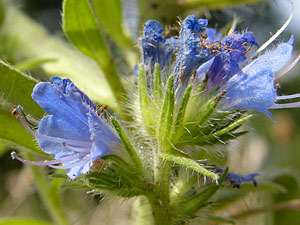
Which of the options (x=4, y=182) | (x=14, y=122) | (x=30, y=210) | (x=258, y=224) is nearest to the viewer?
(x=14, y=122)

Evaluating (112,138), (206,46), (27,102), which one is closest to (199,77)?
(206,46)

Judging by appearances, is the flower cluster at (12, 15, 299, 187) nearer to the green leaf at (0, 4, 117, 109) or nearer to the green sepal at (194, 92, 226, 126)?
the green sepal at (194, 92, 226, 126)

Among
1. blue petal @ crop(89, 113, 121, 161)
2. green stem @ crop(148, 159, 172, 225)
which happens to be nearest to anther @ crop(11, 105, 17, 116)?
blue petal @ crop(89, 113, 121, 161)

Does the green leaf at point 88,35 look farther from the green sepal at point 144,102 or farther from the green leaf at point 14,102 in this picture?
the green leaf at point 14,102

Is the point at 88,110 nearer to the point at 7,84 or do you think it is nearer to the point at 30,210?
the point at 7,84

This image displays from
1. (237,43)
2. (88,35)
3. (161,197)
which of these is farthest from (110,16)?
(161,197)

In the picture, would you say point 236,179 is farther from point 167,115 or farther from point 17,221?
point 17,221

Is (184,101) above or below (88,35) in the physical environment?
below

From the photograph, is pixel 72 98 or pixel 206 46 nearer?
pixel 72 98
